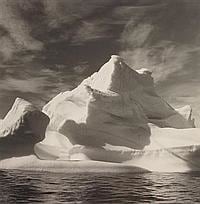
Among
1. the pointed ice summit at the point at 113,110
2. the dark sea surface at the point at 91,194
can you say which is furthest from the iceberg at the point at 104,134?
the dark sea surface at the point at 91,194

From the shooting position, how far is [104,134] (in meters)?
14.3

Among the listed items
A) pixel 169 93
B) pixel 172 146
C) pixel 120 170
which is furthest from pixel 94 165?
pixel 169 93

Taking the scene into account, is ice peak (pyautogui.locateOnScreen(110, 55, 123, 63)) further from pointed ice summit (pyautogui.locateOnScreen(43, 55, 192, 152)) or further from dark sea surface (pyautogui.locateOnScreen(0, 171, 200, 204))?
dark sea surface (pyautogui.locateOnScreen(0, 171, 200, 204))

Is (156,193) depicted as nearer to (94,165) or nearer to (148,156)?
(94,165)

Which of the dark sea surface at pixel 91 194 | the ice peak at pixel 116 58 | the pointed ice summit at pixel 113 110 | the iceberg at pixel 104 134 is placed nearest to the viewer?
the dark sea surface at pixel 91 194

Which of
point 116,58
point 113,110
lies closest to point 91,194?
point 113,110

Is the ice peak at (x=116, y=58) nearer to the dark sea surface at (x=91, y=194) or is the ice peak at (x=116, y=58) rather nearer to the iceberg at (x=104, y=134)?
the iceberg at (x=104, y=134)

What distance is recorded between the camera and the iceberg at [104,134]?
13.0m

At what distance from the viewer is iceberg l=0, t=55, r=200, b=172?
13.0m

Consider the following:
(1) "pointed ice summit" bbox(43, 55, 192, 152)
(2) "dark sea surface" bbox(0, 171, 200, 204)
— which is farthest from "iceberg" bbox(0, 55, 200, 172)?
(2) "dark sea surface" bbox(0, 171, 200, 204)

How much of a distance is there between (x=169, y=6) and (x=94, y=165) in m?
6.36

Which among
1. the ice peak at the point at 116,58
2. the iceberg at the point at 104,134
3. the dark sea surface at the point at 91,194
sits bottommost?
the dark sea surface at the point at 91,194

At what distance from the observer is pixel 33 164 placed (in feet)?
40.4

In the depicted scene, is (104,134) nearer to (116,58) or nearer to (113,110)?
(113,110)
